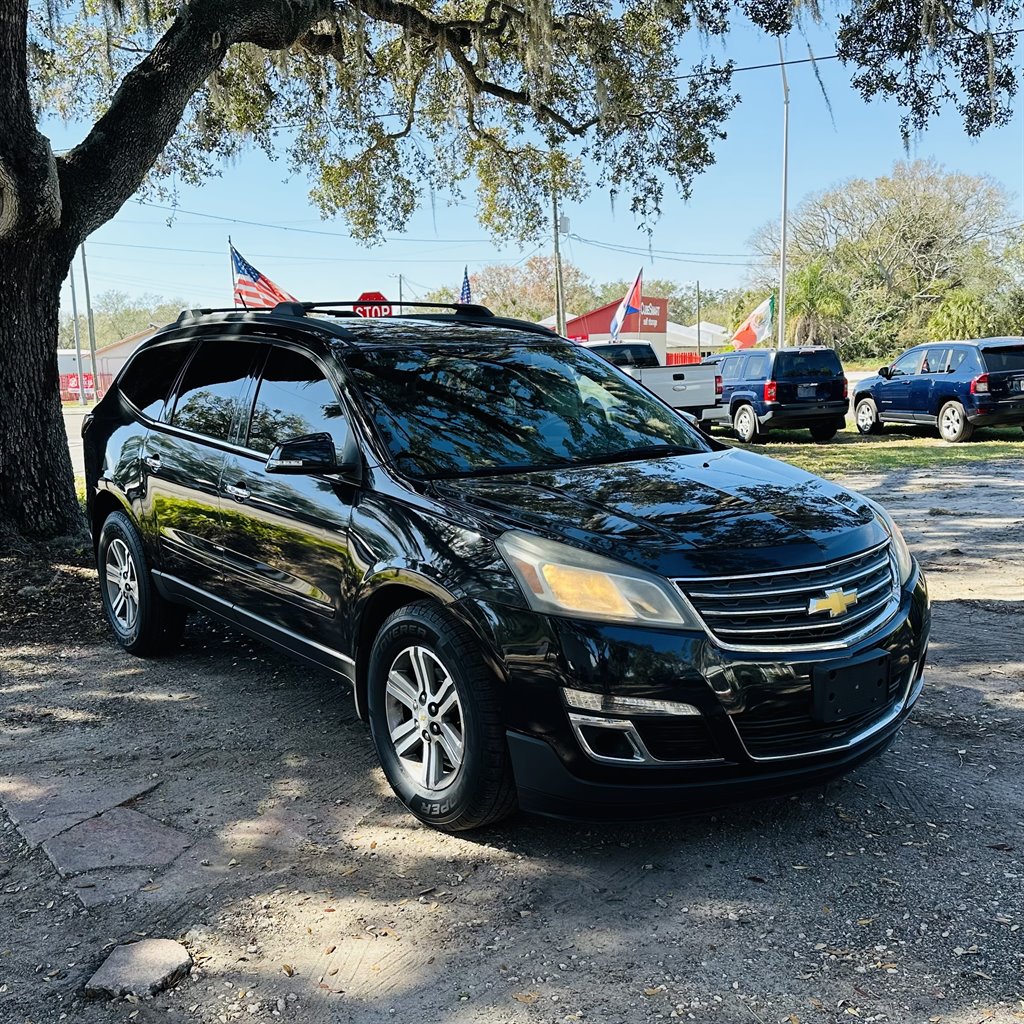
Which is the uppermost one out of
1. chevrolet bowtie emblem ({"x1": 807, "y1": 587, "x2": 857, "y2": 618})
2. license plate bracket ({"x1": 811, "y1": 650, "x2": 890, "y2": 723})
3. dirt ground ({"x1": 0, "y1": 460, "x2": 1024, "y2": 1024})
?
chevrolet bowtie emblem ({"x1": 807, "y1": 587, "x2": 857, "y2": 618})

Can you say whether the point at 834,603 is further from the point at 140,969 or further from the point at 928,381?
the point at 928,381

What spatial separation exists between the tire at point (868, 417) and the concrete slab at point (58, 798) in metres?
17.8

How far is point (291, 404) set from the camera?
4.46 m

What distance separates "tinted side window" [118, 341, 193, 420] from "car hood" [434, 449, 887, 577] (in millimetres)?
2439

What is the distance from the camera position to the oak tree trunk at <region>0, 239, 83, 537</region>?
24.4 ft

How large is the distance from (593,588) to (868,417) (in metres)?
18.0

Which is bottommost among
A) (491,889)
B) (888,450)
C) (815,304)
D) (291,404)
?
(491,889)

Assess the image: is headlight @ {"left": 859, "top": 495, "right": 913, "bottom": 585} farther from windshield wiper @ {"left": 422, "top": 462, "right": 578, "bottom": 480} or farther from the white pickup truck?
the white pickup truck

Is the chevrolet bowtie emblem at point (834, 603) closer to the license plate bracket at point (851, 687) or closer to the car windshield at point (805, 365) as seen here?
the license plate bracket at point (851, 687)

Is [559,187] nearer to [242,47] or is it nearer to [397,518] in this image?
[242,47]

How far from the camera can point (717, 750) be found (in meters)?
3.07

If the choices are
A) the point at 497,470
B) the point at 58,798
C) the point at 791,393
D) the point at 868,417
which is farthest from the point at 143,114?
the point at 868,417

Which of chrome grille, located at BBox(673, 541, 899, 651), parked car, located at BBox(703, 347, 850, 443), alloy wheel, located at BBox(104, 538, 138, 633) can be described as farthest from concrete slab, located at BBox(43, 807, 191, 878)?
parked car, located at BBox(703, 347, 850, 443)

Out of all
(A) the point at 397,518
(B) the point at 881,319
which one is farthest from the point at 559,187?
(B) the point at 881,319
